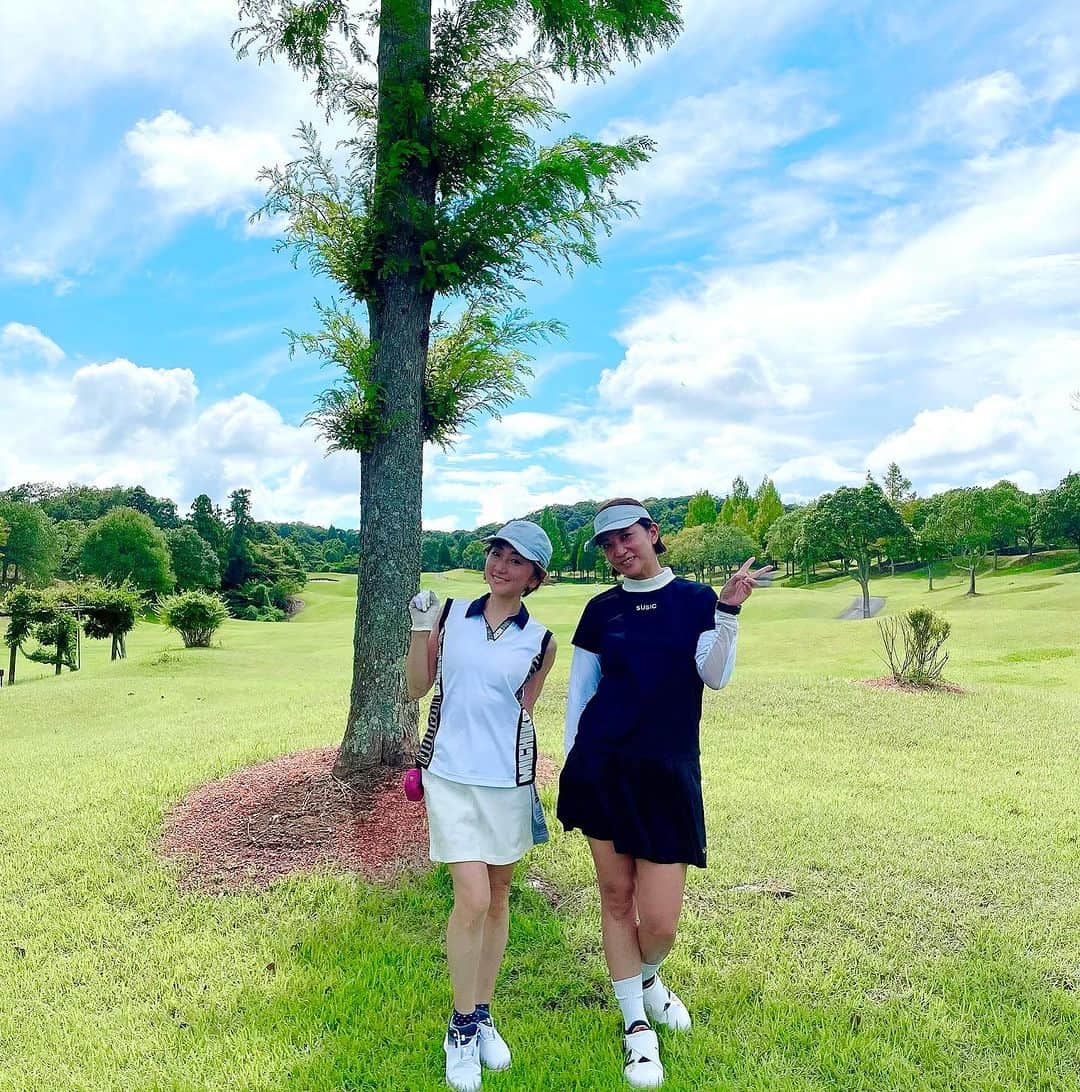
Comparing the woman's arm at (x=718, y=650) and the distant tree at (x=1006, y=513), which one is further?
the distant tree at (x=1006, y=513)

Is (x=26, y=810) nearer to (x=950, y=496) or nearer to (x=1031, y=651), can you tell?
(x=1031, y=651)

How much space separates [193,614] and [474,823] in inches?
884

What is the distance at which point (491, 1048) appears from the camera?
3338mm

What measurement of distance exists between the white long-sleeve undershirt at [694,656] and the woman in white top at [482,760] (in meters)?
0.16

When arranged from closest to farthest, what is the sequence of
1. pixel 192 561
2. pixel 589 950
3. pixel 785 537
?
pixel 589 950 → pixel 785 537 → pixel 192 561

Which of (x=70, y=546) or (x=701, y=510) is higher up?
(x=701, y=510)

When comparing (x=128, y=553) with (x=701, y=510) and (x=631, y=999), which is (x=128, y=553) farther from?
(x=631, y=999)

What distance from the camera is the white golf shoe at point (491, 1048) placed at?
332 centimetres

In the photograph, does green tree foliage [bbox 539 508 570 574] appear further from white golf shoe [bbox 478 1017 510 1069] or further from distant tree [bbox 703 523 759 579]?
white golf shoe [bbox 478 1017 510 1069]

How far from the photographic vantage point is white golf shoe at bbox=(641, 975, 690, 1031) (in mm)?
3619

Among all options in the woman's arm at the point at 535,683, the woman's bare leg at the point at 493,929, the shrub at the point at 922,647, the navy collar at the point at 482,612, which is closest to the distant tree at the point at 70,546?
the shrub at the point at 922,647

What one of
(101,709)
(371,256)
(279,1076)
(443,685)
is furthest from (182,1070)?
(101,709)

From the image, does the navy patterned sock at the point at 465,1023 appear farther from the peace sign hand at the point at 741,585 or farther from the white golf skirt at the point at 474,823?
the peace sign hand at the point at 741,585

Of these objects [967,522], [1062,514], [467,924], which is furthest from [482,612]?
[1062,514]
